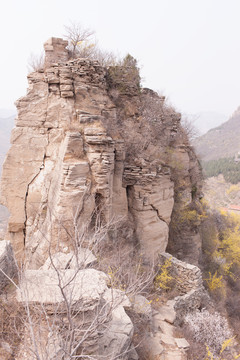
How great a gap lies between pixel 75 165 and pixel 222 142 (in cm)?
10669

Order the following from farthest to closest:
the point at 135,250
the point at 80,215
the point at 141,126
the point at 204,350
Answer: the point at 141,126, the point at 135,250, the point at 80,215, the point at 204,350

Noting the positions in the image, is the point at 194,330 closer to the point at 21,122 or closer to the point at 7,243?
the point at 7,243

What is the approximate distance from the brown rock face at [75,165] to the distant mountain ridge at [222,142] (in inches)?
3091

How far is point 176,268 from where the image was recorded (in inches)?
407

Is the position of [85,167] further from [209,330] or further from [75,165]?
[209,330]

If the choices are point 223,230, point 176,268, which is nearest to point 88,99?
point 176,268

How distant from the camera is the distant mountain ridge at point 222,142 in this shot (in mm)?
90131

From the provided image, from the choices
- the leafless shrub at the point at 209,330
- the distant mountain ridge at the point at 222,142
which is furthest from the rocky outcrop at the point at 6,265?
the distant mountain ridge at the point at 222,142

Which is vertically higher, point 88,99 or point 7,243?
point 88,99

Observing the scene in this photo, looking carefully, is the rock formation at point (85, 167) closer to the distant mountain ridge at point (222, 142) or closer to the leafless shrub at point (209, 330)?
the leafless shrub at point (209, 330)

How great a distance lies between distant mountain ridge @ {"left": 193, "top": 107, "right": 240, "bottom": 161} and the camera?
296ft

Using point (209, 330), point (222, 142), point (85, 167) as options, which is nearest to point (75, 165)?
point (85, 167)

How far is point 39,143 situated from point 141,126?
5.14 m

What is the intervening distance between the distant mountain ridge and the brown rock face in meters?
78.5
